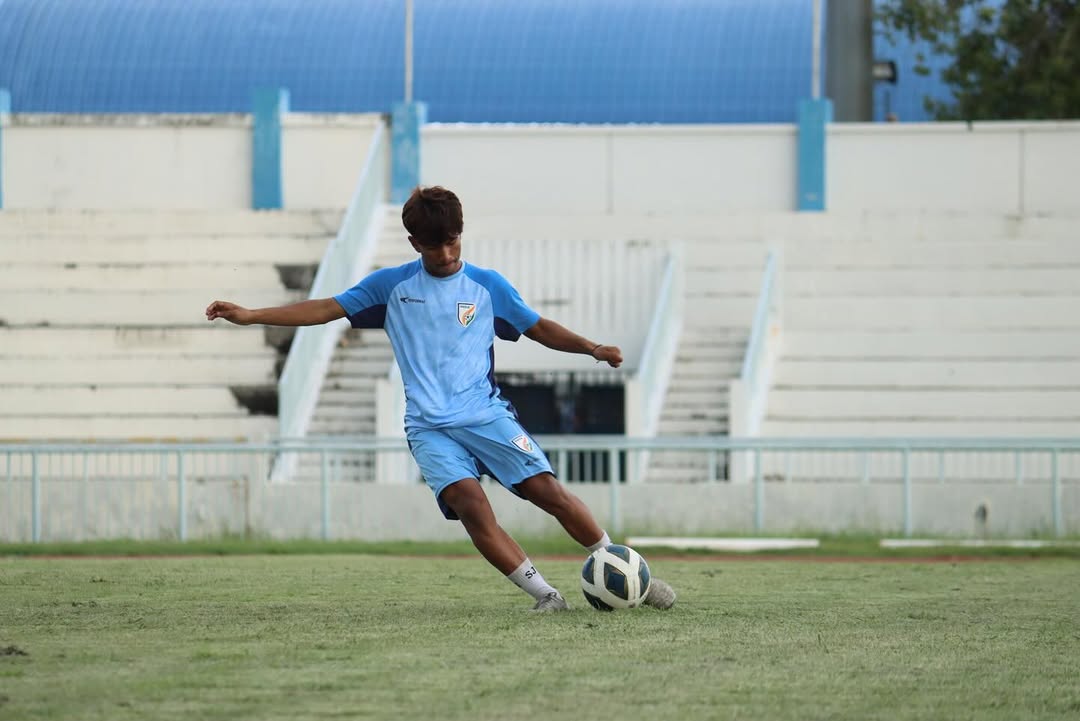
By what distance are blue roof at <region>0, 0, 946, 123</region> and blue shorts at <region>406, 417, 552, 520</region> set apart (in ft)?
93.1

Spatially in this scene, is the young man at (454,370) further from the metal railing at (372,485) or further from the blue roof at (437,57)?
the blue roof at (437,57)

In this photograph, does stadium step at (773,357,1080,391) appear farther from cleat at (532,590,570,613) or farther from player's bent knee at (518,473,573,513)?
player's bent knee at (518,473,573,513)

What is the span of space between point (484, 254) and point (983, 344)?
20.7 ft

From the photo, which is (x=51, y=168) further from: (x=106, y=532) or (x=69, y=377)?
(x=106, y=532)

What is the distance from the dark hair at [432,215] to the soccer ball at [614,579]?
5.19 ft

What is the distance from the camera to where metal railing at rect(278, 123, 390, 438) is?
2195 cm

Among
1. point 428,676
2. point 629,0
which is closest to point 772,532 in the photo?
point 428,676

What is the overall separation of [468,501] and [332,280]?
52.1 feet

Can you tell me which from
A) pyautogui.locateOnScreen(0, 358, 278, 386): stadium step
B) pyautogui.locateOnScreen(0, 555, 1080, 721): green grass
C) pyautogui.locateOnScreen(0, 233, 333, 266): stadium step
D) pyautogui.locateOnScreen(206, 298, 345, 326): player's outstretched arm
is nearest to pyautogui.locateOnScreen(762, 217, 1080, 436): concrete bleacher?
pyautogui.locateOnScreen(0, 358, 278, 386): stadium step

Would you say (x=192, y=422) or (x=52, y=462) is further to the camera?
(x=192, y=422)

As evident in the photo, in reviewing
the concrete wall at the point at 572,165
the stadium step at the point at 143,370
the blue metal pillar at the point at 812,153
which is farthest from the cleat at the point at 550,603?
the blue metal pillar at the point at 812,153

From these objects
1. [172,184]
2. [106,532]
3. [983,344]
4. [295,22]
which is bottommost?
[106,532]

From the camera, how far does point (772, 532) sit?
17641mm

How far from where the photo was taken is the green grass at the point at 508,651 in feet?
19.8
